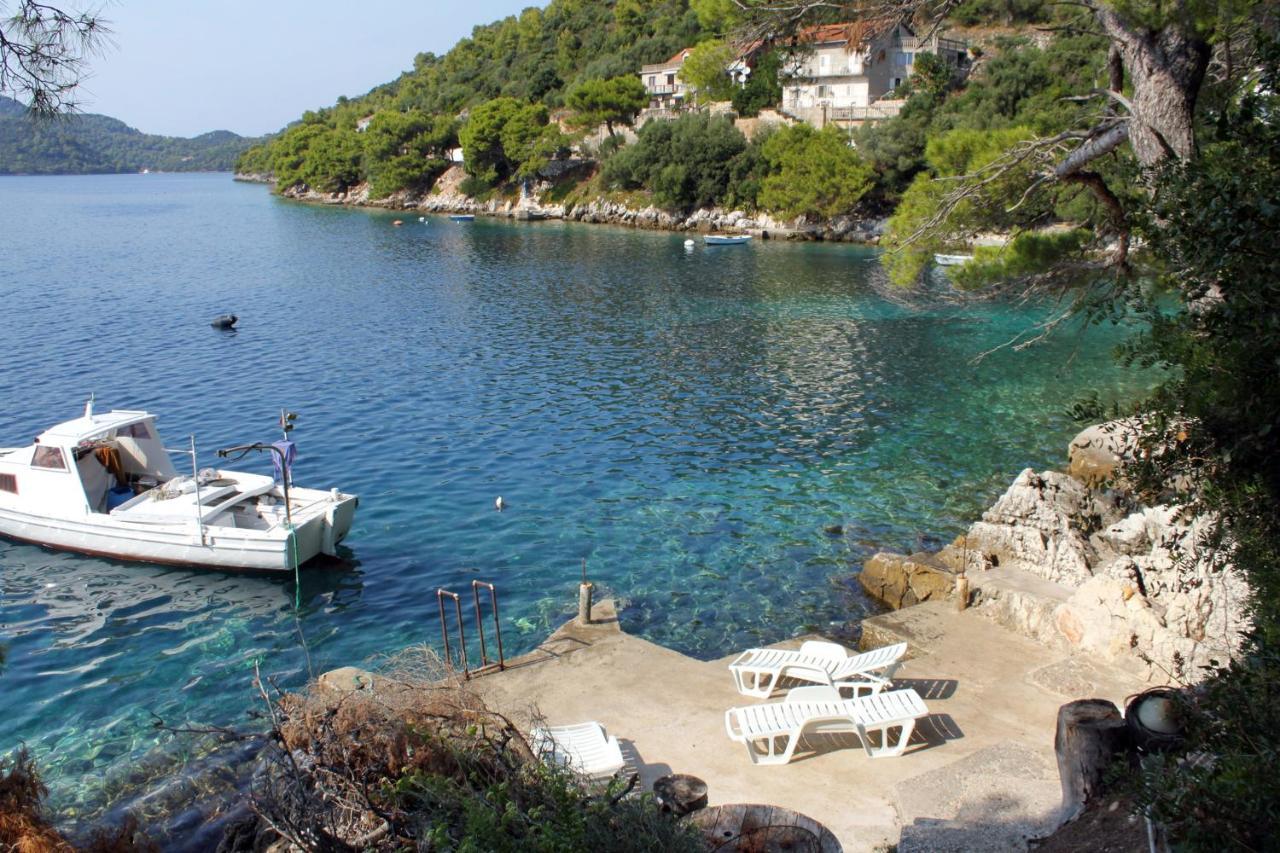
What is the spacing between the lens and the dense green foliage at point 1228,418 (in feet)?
15.7

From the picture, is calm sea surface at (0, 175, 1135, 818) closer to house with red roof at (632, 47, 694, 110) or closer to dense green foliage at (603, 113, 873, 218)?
dense green foliage at (603, 113, 873, 218)

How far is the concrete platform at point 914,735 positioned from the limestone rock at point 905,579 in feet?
3.19

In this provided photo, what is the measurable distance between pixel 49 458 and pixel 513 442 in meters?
10.3

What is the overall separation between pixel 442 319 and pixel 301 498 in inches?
964

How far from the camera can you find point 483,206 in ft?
313

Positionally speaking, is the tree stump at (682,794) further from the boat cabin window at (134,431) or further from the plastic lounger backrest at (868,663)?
the boat cabin window at (134,431)

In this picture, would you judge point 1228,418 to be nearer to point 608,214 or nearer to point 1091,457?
point 1091,457

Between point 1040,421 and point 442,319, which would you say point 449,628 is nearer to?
point 1040,421

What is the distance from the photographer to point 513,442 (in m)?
24.6

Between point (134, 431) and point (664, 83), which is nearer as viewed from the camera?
point (134, 431)

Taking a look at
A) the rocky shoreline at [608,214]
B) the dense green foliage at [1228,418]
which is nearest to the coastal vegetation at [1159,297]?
the dense green foliage at [1228,418]

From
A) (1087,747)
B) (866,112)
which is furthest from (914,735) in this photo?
(866,112)

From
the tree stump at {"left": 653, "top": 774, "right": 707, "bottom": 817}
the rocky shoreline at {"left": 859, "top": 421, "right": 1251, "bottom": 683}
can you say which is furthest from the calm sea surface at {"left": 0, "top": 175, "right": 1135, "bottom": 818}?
the tree stump at {"left": 653, "top": 774, "right": 707, "bottom": 817}

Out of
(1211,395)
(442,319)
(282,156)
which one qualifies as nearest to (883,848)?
(1211,395)
